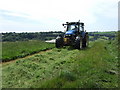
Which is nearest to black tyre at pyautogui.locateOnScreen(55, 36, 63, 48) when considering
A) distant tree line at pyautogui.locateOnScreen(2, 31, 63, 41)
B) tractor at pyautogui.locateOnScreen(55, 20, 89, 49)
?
tractor at pyautogui.locateOnScreen(55, 20, 89, 49)

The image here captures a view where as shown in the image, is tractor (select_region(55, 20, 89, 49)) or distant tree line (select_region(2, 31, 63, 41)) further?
distant tree line (select_region(2, 31, 63, 41))

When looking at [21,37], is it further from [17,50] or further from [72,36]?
[17,50]

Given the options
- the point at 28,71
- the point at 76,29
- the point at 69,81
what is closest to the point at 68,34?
the point at 76,29

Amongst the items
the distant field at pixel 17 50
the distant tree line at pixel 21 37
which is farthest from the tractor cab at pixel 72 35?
the distant tree line at pixel 21 37

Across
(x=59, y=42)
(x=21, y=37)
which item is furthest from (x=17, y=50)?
(x=21, y=37)

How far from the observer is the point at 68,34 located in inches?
672

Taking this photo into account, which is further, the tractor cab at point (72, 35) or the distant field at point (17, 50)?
the tractor cab at point (72, 35)

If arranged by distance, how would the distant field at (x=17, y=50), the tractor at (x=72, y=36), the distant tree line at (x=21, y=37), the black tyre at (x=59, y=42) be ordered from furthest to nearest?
the distant tree line at (x=21, y=37) → the black tyre at (x=59, y=42) → the tractor at (x=72, y=36) → the distant field at (x=17, y=50)

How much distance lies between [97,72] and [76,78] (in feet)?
4.03

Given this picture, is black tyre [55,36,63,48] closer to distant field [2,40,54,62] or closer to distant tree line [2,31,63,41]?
distant field [2,40,54,62]

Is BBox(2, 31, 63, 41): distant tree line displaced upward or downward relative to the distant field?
upward

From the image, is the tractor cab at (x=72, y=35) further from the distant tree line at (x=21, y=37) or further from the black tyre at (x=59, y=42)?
the distant tree line at (x=21, y=37)

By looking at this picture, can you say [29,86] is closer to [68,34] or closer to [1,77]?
[1,77]

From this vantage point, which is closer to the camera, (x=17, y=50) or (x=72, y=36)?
(x=17, y=50)
